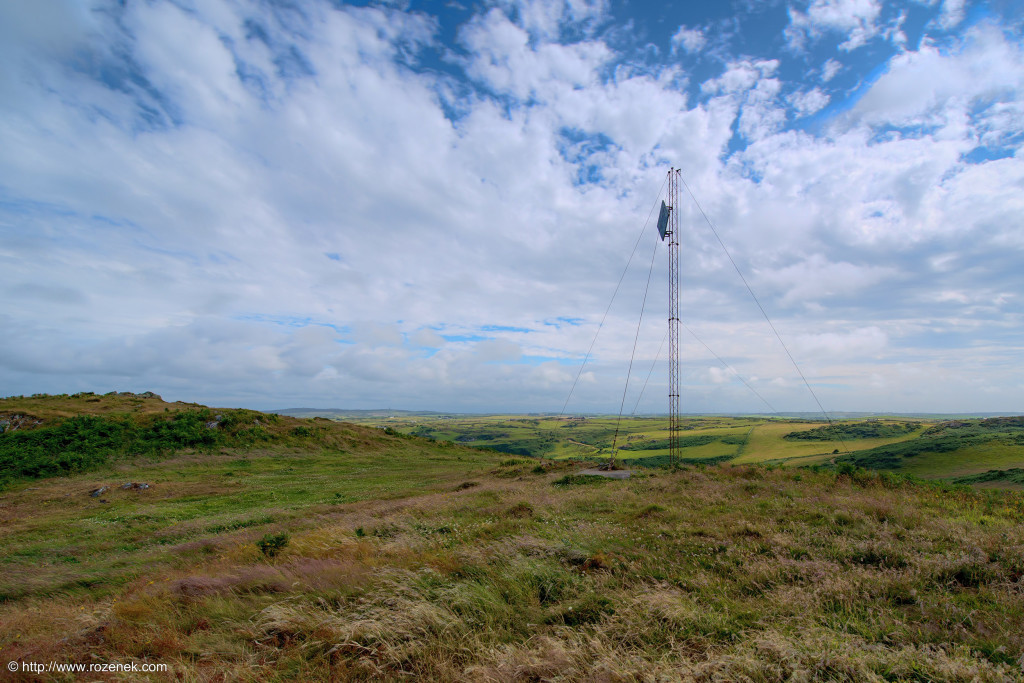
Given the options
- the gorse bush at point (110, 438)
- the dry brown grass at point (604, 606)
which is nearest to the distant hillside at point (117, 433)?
the gorse bush at point (110, 438)

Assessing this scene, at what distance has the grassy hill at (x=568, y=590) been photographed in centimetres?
451

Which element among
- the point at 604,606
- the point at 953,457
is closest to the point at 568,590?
the point at 604,606

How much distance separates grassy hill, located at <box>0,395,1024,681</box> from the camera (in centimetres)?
451

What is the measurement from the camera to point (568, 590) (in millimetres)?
6484

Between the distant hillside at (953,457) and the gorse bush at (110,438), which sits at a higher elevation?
the gorse bush at (110,438)

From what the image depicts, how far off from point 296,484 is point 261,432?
17.5 m

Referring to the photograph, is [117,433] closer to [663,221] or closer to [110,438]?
[110,438]

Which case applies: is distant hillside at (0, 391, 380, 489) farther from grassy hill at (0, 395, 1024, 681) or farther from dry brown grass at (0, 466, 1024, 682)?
dry brown grass at (0, 466, 1024, 682)

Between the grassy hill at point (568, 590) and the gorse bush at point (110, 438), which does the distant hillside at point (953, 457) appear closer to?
the grassy hill at point (568, 590)

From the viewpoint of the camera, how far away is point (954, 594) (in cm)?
575

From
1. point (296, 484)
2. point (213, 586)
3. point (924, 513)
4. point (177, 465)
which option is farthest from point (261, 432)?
point (924, 513)

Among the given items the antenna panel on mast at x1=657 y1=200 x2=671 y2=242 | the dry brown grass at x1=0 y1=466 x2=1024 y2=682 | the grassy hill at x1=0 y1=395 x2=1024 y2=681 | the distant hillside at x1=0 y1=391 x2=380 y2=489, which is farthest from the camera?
the distant hillside at x1=0 y1=391 x2=380 y2=489

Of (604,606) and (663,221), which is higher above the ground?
(663,221)

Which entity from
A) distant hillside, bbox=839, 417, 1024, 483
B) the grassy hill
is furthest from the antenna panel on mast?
distant hillside, bbox=839, 417, 1024, 483
